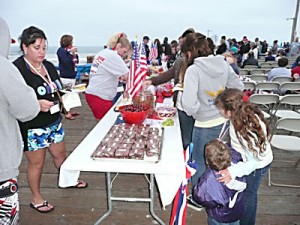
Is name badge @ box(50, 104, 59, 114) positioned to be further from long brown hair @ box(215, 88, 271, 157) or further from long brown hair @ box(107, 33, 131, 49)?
long brown hair @ box(215, 88, 271, 157)

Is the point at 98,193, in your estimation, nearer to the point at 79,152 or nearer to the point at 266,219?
the point at 79,152

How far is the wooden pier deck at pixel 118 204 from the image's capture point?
6.43 ft

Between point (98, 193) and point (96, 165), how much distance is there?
45.5 inches

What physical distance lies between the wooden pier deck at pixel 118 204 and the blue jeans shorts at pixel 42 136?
1.92 feet

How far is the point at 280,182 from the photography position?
2525 mm

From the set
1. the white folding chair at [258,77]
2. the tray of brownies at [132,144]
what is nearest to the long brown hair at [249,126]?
the tray of brownies at [132,144]

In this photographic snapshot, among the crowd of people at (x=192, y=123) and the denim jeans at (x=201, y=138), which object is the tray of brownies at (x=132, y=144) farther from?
the denim jeans at (x=201, y=138)

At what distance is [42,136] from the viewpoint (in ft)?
5.79

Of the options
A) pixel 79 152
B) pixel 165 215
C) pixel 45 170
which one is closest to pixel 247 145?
pixel 79 152

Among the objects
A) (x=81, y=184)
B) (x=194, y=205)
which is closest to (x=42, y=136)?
(x=81, y=184)

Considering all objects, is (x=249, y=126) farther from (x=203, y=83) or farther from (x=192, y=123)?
(x=192, y=123)

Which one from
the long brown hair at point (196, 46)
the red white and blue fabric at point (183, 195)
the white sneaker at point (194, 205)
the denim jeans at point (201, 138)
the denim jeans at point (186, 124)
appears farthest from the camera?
the denim jeans at point (186, 124)

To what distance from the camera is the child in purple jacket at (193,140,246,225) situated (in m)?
1.35

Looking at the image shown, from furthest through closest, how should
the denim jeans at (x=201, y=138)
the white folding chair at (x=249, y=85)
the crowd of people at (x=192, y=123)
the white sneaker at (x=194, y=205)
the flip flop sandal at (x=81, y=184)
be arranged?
the white folding chair at (x=249, y=85) → the flip flop sandal at (x=81, y=184) → the white sneaker at (x=194, y=205) → the denim jeans at (x=201, y=138) → the crowd of people at (x=192, y=123)
